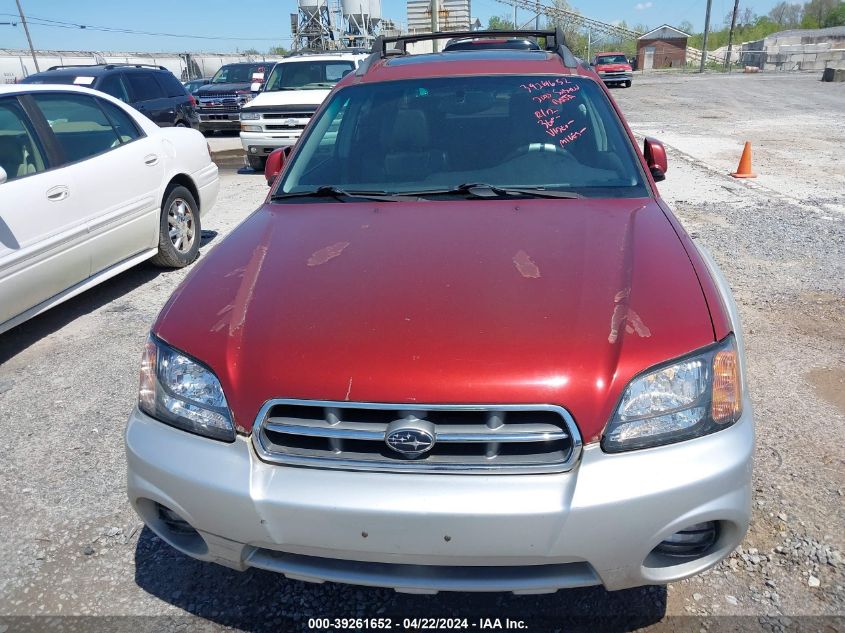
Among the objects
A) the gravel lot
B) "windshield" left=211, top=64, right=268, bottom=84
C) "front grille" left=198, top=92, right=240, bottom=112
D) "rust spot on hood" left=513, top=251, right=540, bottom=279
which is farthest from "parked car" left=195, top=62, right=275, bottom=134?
"rust spot on hood" left=513, top=251, right=540, bottom=279

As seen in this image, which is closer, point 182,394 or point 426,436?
point 426,436

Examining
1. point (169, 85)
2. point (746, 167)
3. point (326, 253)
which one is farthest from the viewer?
A: point (169, 85)

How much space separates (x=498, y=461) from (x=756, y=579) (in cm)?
125

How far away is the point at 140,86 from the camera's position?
485 inches

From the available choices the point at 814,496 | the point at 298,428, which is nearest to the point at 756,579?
the point at 814,496

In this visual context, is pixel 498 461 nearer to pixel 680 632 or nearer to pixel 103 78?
pixel 680 632

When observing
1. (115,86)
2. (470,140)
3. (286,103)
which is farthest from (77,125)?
(115,86)

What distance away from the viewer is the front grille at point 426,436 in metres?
1.84

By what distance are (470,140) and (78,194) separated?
3.00 metres

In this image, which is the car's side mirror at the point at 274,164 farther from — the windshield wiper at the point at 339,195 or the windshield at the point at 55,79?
the windshield at the point at 55,79

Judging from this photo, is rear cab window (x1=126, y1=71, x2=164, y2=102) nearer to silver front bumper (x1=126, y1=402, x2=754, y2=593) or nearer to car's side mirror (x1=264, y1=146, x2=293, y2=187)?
car's side mirror (x1=264, y1=146, x2=293, y2=187)

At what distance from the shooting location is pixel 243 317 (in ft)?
Answer: 7.16

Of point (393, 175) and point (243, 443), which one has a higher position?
point (393, 175)

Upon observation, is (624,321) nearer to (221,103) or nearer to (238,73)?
(221,103)
